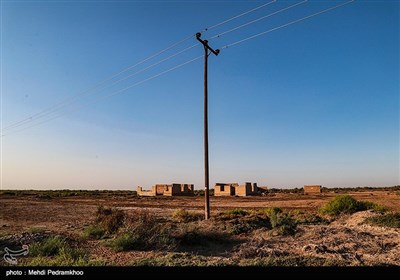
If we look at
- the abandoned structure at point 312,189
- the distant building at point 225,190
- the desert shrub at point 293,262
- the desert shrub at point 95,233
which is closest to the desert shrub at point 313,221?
the desert shrub at point 293,262

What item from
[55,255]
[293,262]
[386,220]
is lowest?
[293,262]

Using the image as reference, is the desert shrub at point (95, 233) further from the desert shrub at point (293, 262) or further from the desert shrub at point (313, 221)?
the desert shrub at point (313, 221)

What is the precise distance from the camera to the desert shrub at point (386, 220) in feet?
49.6

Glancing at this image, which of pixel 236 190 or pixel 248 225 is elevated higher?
pixel 236 190

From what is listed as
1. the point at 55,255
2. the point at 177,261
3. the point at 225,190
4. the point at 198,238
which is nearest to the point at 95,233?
the point at 55,255

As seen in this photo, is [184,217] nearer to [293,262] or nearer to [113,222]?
[113,222]


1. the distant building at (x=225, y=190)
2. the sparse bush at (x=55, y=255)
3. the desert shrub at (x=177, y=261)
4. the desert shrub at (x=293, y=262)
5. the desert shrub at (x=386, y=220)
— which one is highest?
the distant building at (x=225, y=190)

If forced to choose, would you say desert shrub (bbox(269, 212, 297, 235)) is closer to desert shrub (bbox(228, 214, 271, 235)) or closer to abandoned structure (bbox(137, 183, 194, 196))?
desert shrub (bbox(228, 214, 271, 235))

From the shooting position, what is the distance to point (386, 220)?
624 inches

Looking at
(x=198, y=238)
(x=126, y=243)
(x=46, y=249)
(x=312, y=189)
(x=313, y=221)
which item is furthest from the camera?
(x=312, y=189)
